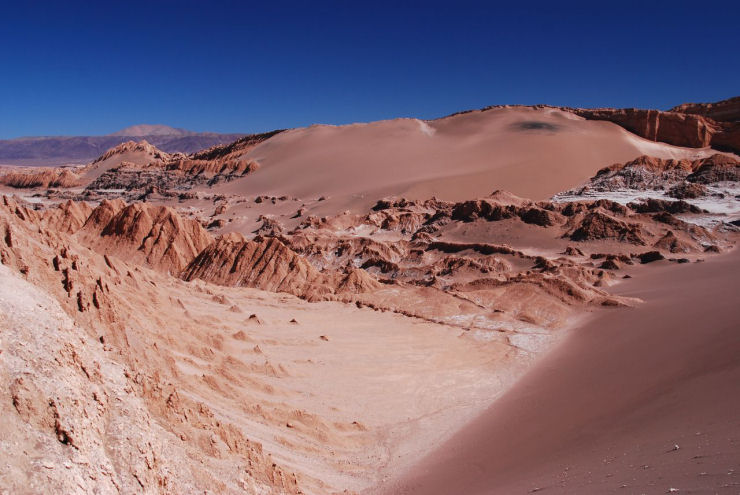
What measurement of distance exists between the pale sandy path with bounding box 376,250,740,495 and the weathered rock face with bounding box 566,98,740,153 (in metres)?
50.3

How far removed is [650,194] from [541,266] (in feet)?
57.1

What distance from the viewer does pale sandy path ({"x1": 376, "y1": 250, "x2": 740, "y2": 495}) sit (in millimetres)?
7133

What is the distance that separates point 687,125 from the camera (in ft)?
201

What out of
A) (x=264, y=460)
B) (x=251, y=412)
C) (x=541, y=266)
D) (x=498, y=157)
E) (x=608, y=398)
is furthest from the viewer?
(x=498, y=157)

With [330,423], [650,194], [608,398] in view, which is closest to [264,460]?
[330,423]

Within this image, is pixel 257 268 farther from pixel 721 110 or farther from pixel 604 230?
pixel 721 110

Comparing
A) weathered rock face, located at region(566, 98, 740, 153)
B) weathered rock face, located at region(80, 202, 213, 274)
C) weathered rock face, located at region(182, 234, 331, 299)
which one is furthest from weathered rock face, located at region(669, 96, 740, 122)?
weathered rock face, located at region(80, 202, 213, 274)

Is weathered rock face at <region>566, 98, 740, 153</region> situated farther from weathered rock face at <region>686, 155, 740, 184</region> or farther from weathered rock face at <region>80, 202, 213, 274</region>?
weathered rock face at <region>80, 202, 213, 274</region>

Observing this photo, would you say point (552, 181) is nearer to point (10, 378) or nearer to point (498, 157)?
point (498, 157)

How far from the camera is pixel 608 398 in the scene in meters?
12.1

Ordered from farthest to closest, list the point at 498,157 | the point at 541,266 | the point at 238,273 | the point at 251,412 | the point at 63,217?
1. the point at 498,157
2. the point at 63,217
3. the point at 541,266
4. the point at 238,273
5. the point at 251,412

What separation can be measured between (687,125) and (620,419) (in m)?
61.9

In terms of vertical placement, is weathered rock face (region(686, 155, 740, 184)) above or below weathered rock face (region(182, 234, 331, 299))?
above

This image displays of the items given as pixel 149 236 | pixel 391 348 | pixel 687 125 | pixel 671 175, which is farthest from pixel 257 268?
pixel 687 125
